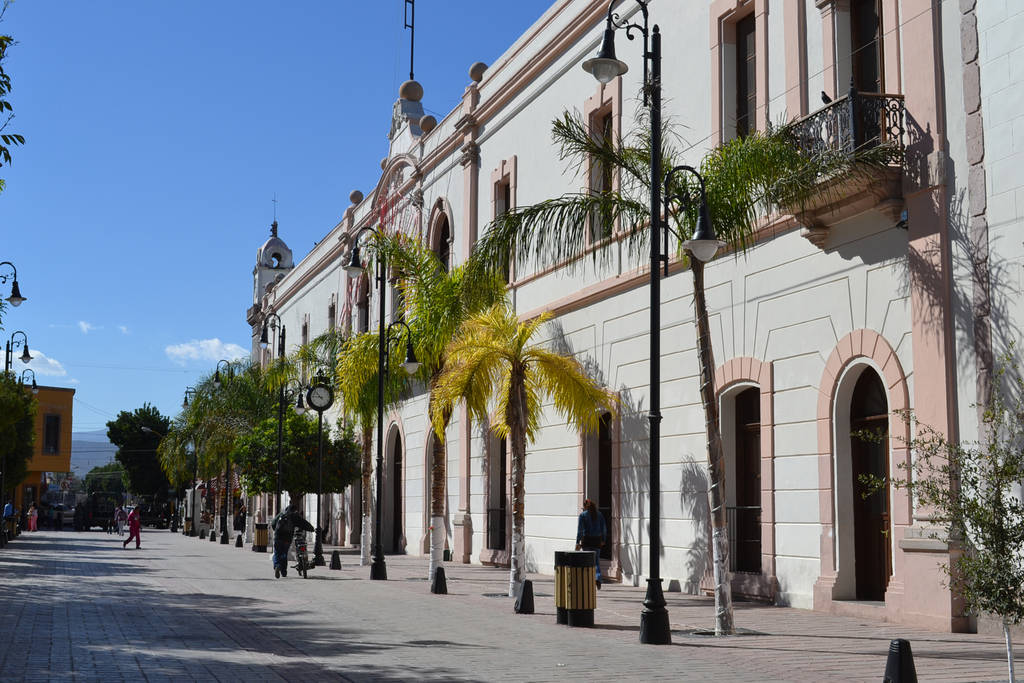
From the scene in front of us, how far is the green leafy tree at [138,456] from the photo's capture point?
310 ft

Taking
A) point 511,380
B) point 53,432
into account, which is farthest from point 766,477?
point 53,432

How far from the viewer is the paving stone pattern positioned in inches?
397

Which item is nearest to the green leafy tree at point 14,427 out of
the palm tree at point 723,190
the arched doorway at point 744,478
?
the palm tree at point 723,190

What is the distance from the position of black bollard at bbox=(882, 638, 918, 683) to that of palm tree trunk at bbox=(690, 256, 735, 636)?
5.32 meters

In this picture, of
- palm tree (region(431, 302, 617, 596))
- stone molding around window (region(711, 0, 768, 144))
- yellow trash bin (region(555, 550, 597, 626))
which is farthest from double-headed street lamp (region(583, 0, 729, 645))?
palm tree (region(431, 302, 617, 596))

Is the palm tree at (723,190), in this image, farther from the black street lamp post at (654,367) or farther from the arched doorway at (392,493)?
the arched doorway at (392,493)

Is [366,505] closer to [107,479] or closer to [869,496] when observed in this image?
[869,496]

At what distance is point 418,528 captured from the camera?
107 feet

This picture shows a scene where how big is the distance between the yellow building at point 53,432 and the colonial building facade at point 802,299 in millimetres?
55972

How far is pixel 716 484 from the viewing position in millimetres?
13664

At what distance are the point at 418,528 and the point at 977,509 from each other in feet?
83.6

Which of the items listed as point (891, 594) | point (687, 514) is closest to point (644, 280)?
point (687, 514)

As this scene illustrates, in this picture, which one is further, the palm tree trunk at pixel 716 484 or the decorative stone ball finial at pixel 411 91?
the decorative stone ball finial at pixel 411 91

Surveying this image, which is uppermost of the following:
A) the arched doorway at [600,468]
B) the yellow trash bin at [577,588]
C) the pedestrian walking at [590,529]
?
the arched doorway at [600,468]
